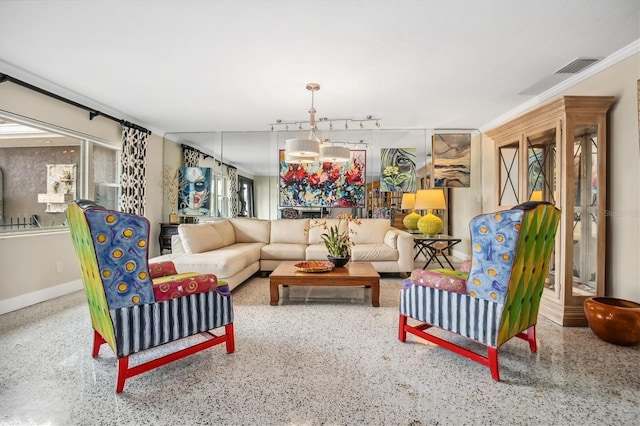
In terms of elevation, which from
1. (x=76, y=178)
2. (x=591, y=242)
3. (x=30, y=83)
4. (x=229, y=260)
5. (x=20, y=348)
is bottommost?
(x=20, y=348)

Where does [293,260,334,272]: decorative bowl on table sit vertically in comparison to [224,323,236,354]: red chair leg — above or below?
above

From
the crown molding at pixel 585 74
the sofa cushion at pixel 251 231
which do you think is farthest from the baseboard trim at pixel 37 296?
the crown molding at pixel 585 74

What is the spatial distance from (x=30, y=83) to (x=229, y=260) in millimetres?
2820

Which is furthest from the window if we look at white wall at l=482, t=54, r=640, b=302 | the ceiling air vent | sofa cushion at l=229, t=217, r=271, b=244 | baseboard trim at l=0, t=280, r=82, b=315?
white wall at l=482, t=54, r=640, b=302

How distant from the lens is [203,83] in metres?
3.48

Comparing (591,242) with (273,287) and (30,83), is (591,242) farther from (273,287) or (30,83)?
(30,83)

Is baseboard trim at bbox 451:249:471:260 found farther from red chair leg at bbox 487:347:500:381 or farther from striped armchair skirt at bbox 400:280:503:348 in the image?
red chair leg at bbox 487:347:500:381

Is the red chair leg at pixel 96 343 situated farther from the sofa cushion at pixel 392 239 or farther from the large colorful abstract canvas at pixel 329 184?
the large colorful abstract canvas at pixel 329 184

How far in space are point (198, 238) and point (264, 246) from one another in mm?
1030

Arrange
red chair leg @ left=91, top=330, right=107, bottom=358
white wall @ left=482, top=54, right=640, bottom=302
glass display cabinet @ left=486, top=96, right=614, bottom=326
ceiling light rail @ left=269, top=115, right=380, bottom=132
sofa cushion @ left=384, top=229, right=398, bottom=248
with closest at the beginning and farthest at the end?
red chair leg @ left=91, top=330, right=107, bottom=358 → white wall @ left=482, top=54, right=640, bottom=302 → glass display cabinet @ left=486, top=96, right=614, bottom=326 → sofa cushion @ left=384, top=229, right=398, bottom=248 → ceiling light rail @ left=269, top=115, right=380, bottom=132

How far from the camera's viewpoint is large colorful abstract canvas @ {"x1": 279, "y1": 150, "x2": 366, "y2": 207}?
5668 millimetres

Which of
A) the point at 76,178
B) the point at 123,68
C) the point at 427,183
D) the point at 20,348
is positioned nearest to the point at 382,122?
the point at 427,183

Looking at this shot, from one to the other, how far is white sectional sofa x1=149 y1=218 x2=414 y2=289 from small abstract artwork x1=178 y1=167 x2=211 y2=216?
3.80ft

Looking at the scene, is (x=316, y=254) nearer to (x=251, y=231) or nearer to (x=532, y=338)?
(x=251, y=231)
